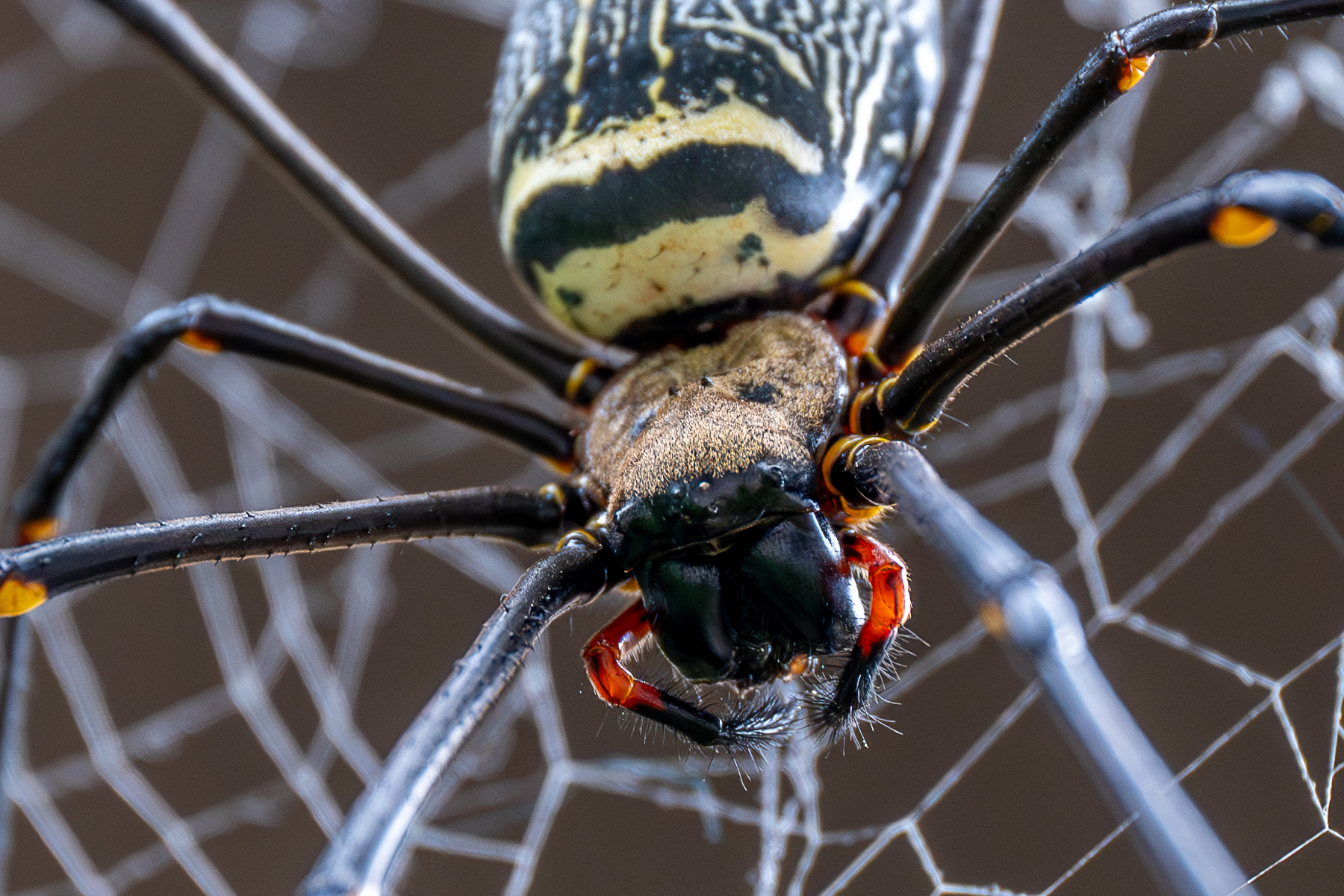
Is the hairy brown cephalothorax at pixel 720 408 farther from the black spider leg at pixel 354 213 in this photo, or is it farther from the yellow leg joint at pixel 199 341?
the yellow leg joint at pixel 199 341

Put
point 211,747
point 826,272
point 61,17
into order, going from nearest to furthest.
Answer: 1. point 826,272
2. point 211,747
3. point 61,17

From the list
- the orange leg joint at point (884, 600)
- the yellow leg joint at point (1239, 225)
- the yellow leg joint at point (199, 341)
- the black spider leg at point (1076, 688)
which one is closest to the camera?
the black spider leg at point (1076, 688)

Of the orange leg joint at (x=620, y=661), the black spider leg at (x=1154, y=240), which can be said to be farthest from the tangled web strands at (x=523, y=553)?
the black spider leg at (x=1154, y=240)

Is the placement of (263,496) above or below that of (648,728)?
above

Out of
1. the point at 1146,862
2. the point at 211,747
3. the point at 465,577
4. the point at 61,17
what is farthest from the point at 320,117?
the point at 1146,862

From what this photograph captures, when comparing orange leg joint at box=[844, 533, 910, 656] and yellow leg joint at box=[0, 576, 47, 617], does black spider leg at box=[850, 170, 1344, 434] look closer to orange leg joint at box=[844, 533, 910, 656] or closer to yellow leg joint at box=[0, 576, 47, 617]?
orange leg joint at box=[844, 533, 910, 656]

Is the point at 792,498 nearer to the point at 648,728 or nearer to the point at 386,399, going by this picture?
the point at 648,728
